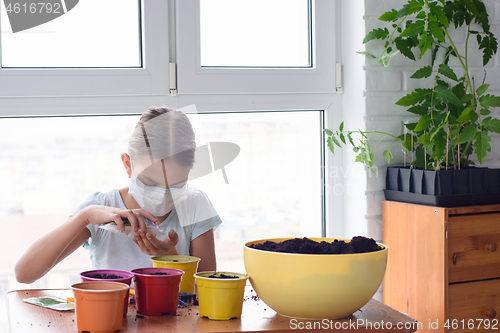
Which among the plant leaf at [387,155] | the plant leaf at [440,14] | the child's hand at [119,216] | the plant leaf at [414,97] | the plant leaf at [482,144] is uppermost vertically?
the plant leaf at [440,14]

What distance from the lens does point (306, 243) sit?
0.89m

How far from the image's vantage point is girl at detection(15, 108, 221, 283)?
4.15 feet

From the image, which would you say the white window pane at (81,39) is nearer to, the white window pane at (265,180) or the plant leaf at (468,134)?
the white window pane at (265,180)

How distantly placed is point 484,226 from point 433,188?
0.19m

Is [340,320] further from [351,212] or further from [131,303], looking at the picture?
[351,212]

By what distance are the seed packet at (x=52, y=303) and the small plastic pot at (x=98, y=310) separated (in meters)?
0.14

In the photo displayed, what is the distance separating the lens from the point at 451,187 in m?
1.39

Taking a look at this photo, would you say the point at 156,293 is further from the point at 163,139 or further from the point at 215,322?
the point at 163,139

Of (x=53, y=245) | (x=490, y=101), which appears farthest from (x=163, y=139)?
(x=490, y=101)

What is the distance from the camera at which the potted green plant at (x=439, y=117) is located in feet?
4.58

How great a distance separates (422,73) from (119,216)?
102 cm

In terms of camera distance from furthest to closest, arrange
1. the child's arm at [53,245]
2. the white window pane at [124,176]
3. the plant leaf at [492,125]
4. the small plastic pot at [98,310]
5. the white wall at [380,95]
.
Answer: the white wall at [380,95] → the white window pane at [124,176] → the plant leaf at [492,125] → the child's arm at [53,245] → the small plastic pot at [98,310]

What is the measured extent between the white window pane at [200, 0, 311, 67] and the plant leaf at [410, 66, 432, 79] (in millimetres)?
369

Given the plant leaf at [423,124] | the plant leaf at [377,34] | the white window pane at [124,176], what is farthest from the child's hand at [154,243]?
the plant leaf at [377,34]
